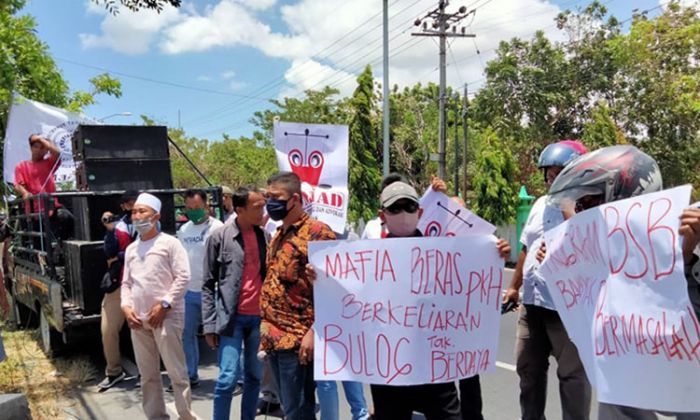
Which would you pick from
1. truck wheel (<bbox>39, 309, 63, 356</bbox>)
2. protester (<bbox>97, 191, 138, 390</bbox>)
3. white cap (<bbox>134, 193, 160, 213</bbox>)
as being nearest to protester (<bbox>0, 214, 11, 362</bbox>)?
truck wheel (<bbox>39, 309, 63, 356</bbox>)

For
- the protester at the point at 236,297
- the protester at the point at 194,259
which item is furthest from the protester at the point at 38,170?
the protester at the point at 236,297

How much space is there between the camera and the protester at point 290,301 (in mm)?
3129

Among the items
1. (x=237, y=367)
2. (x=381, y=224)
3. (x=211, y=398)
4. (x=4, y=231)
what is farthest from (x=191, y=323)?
(x=4, y=231)

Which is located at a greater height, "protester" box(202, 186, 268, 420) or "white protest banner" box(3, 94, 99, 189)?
"white protest banner" box(3, 94, 99, 189)

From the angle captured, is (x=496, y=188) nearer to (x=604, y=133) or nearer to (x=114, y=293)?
(x=604, y=133)

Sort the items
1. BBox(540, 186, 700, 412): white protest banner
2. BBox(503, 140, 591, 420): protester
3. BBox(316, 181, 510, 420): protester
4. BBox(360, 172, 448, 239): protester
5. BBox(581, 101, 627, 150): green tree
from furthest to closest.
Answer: BBox(581, 101, 627, 150): green tree
BBox(360, 172, 448, 239): protester
BBox(503, 140, 591, 420): protester
BBox(316, 181, 510, 420): protester
BBox(540, 186, 700, 412): white protest banner

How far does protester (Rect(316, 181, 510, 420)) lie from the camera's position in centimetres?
269

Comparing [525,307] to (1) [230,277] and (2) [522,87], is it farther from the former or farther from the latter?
(2) [522,87]

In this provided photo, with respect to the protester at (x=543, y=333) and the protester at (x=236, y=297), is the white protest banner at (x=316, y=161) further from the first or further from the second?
the protester at (x=543, y=333)

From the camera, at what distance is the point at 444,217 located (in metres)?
3.69

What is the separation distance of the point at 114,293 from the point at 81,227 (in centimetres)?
175

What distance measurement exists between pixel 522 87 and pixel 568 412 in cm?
2398

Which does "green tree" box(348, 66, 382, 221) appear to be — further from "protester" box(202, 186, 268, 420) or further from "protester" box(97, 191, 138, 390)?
"protester" box(202, 186, 268, 420)

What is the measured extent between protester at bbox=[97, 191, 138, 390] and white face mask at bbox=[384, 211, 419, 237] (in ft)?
10.9
